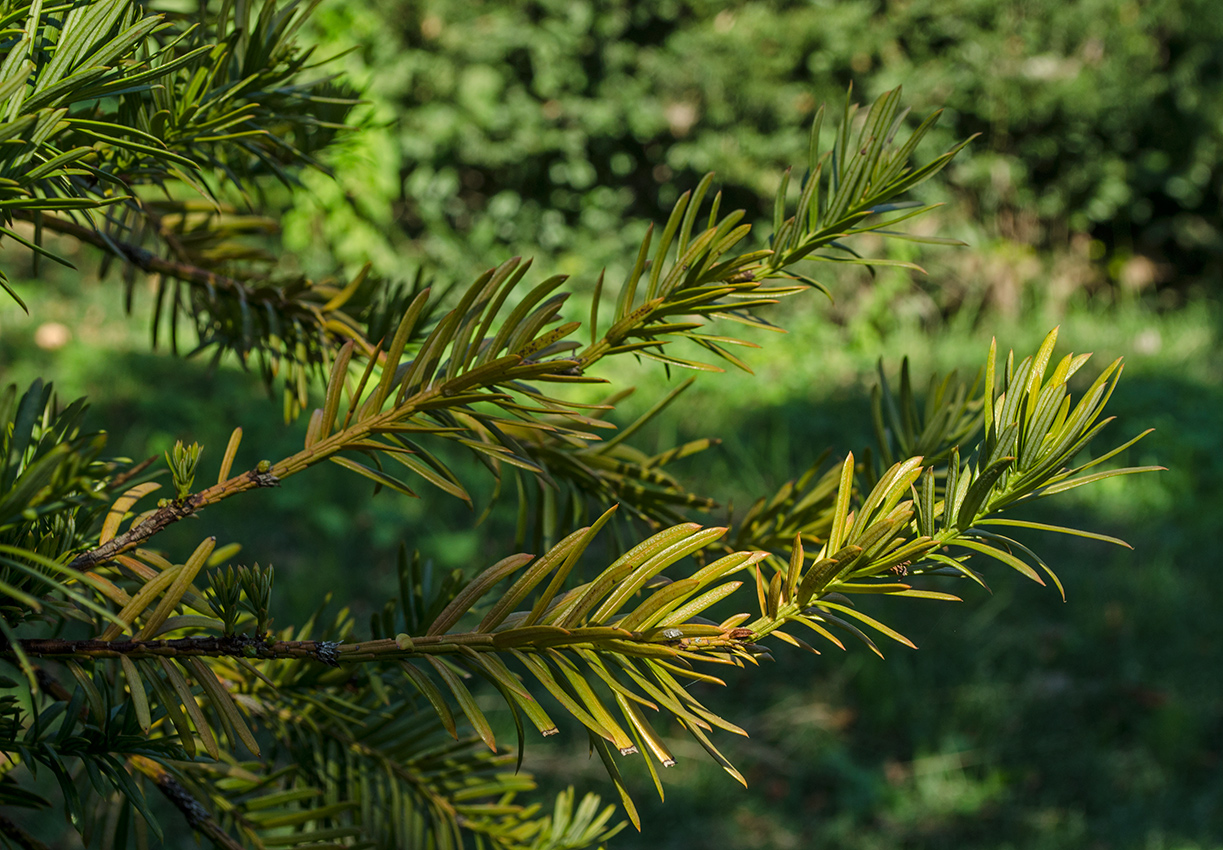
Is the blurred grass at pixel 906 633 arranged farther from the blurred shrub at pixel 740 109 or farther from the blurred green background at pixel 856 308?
the blurred shrub at pixel 740 109

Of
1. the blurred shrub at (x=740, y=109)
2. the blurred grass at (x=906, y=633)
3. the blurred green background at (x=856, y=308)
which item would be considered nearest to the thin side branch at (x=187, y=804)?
the blurred grass at (x=906, y=633)

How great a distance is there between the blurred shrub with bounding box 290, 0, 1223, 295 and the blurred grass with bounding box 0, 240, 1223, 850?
1.10 metres

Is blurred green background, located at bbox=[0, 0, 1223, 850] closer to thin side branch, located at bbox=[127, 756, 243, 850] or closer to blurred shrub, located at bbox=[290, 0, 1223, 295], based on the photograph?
blurred shrub, located at bbox=[290, 0, 1223, 295]

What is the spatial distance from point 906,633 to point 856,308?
108 inches

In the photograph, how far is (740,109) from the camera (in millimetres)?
4621

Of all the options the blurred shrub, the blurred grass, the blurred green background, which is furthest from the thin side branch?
the blurred shrub

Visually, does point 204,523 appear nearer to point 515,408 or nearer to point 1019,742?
point 1019,742

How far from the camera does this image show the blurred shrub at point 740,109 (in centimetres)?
441

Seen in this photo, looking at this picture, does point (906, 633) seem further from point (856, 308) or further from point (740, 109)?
point (740, 109)

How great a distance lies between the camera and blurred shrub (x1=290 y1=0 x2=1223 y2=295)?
4.41 meters

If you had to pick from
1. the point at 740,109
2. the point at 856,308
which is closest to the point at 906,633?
the point at 856,308

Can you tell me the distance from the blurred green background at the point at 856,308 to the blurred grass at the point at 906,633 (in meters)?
0.01

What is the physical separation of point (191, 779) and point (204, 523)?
261 centimetres

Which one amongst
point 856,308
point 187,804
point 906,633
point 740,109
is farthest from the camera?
point 856,308
